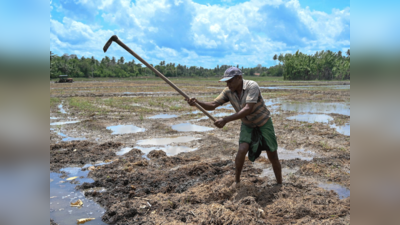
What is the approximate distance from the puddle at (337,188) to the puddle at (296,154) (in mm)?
1448

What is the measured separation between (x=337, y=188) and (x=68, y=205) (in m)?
3.86

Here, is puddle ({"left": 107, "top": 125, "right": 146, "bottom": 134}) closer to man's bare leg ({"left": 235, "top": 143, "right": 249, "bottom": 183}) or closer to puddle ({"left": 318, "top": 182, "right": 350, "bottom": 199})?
man's bare leg ({"left": 235, "top": 143, "right": 249, "bottom": 183})

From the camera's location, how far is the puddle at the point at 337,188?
156 inches

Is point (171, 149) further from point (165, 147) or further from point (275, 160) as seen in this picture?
point (275, 160)

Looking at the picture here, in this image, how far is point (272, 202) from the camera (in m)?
3.67

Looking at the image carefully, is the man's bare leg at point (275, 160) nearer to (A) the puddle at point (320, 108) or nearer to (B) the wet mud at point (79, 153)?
(B) the wet mud at point (79, 153)

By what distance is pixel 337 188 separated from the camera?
421 cm

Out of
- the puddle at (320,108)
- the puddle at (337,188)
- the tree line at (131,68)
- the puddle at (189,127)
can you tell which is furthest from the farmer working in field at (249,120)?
the tree line at (131,68)

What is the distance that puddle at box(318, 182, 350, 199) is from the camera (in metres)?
3.97
